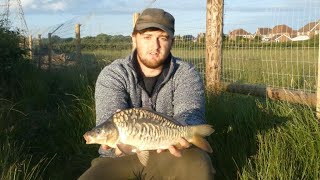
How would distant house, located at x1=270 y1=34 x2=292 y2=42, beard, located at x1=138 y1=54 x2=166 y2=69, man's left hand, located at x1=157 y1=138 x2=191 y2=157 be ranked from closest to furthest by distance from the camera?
man's left hand, located at x1=157 y1=138 x2=191 y2=157 < beard, located at x1=138 y1=54 x2=166 y2=69 < distant house, located at x1=270 y1=34 x2=292 y2=42

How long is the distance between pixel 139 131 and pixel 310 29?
377cm

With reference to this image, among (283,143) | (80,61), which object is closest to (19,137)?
(283,143)

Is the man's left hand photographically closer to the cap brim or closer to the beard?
the beard

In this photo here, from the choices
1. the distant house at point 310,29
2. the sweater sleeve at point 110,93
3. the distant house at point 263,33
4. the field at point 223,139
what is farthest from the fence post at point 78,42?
the sweater sleeve at point 110,93

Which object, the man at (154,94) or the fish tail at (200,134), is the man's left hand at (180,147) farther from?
the man at (154,94)

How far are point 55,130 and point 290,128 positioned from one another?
3.17 meters

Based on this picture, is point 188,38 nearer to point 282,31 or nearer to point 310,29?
point 282,31

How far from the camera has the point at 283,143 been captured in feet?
15.6

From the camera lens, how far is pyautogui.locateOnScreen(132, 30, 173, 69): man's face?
4367 mm

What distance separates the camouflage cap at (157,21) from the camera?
170 inches

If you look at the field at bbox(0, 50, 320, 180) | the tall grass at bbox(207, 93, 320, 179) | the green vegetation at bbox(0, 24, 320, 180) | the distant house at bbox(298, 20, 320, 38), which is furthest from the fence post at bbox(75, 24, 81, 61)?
the tall grass at bbox(207, 93, 320, 179)

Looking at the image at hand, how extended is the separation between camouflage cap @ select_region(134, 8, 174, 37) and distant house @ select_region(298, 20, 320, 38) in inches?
110

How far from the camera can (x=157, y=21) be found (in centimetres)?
434

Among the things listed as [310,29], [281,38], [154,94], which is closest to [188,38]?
[281,38]
